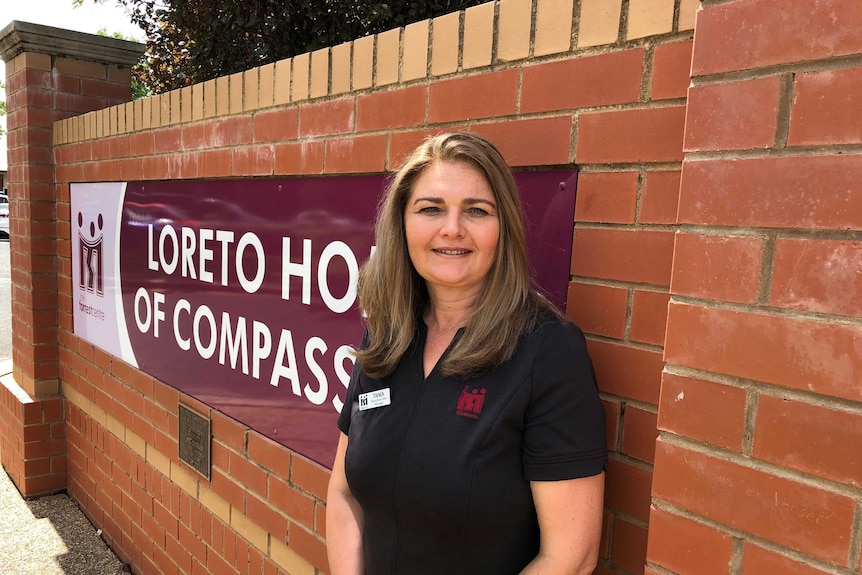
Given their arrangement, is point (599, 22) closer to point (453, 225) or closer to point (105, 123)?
point (453, 225)

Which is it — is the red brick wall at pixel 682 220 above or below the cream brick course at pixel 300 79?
below

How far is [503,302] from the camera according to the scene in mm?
1366

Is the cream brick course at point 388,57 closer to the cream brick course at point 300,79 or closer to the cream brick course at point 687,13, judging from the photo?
the cream brick course at point 300,79

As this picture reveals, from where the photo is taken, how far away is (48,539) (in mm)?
3730

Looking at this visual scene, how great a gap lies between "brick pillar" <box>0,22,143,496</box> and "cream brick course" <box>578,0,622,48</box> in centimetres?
358

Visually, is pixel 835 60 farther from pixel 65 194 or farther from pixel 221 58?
pixel 221 58

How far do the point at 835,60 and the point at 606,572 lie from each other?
1.08m

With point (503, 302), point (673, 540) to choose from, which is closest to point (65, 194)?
point (503, 302)

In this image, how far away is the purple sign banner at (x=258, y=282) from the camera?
201 cm

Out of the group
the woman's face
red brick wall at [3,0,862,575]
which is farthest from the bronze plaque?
the woman's face

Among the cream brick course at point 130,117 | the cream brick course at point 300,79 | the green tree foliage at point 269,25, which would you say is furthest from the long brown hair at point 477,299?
the green tree foliage at point 269,25

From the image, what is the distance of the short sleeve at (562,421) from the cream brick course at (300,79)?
1.40m

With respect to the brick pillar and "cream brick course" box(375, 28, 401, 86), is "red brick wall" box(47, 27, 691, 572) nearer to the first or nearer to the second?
"cream brick course" box(375, 28, 401, 86)

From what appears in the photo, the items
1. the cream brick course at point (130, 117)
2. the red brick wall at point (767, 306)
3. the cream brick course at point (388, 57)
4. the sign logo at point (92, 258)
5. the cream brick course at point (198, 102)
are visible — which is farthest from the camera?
the sign logo at point (92, 258)
